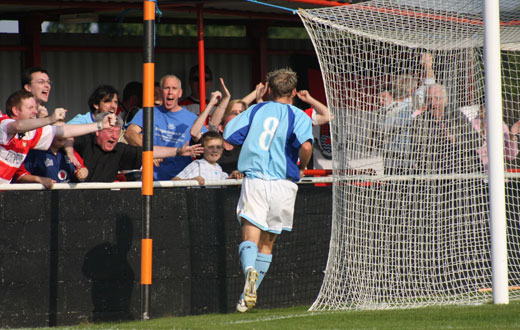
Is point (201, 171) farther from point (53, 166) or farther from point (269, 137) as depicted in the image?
point (53, 166)

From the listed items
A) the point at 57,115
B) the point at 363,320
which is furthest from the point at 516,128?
the point at 57,115

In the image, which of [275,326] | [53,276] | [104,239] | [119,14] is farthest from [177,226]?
[119,14]

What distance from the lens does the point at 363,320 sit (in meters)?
6.71

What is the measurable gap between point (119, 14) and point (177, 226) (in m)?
5.04

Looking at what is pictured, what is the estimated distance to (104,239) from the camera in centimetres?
771

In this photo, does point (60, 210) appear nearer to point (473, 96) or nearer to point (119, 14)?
point (473, 96)

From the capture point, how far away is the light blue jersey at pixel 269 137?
760 centimetres

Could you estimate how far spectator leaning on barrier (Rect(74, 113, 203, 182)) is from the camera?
8.01 m

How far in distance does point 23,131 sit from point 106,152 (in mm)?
1225

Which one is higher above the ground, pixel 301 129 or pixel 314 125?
pixel 314 125

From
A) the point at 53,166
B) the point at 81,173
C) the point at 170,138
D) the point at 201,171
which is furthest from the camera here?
the point at 170,138

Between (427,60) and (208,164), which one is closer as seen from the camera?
(208,164)

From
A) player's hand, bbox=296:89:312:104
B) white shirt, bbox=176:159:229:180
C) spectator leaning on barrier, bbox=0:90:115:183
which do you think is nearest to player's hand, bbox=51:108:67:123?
spectator leaning on barrier, bbox=0:90:115:183

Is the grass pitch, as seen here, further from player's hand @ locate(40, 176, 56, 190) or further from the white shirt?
the white shirt
